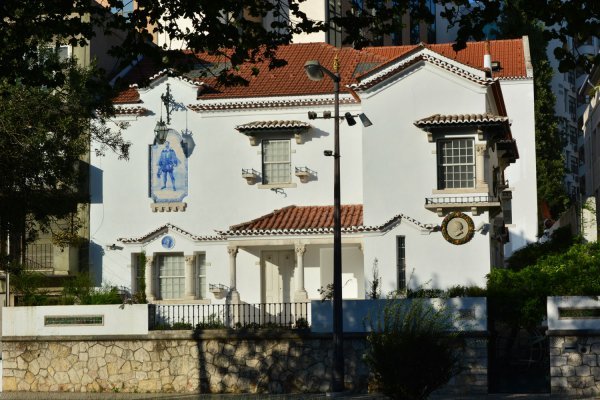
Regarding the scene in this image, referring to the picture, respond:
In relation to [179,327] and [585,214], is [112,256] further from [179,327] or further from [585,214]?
[585,214]

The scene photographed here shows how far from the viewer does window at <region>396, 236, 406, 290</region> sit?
107ft

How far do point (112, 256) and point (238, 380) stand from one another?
31.7 feet

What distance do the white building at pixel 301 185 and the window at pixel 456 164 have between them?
40mm

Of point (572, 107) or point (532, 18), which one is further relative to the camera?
point (572, 107)

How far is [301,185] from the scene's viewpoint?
35.5 m

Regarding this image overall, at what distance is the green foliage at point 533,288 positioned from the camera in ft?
94.3

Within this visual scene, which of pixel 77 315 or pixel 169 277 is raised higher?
pixel 169 277

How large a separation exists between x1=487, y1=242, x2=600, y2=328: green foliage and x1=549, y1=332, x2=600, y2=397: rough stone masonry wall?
9.86 feet

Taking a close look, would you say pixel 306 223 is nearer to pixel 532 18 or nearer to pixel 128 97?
pixel 128 97

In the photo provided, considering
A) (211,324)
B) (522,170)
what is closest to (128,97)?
(211,324)

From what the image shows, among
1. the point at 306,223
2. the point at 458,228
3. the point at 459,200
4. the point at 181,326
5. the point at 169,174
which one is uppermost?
the point at 169,174

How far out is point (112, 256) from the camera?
36125mm

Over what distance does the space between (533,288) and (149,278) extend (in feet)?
39.9

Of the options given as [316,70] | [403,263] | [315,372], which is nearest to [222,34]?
[316,70]
